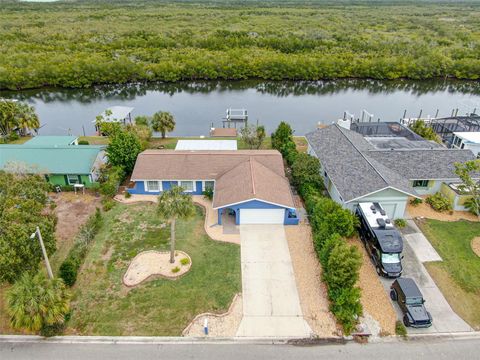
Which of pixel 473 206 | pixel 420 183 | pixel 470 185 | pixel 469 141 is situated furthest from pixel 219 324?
pixel 469 141

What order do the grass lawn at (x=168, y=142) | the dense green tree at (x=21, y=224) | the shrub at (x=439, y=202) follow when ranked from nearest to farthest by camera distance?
the dense green tree at (x=21, y=224), the shrub at (x=439, y=202), the grass lawn at (x=168, y=142)

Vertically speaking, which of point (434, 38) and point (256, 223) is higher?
point (434, 38)

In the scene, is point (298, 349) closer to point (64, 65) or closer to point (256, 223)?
point (256, 223)

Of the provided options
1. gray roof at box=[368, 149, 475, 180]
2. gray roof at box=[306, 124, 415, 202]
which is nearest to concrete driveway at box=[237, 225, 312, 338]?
gray roof at box=[306, 124, 415, 202]

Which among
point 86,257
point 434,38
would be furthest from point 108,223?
point 434,38

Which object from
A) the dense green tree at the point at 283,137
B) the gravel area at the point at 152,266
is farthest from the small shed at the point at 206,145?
the gravel area at the point at 152,266

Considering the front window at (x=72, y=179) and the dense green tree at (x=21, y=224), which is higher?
the dense green tree at (x=21, y=224)

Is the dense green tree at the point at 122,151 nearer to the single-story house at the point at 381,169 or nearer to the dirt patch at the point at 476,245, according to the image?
the single-story house at the point at 381,169
